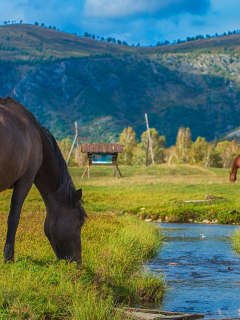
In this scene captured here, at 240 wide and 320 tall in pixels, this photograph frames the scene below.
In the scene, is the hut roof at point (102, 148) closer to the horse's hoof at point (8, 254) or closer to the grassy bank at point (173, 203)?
the grassy bank at point (173, 203)

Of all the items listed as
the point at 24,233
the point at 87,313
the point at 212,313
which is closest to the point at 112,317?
the point at 87,313

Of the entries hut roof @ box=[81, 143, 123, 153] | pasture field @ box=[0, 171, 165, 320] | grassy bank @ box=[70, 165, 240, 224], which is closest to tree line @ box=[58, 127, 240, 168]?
hut roof @ box=[81, 143, 123, 153]

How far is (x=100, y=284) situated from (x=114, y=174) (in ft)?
139

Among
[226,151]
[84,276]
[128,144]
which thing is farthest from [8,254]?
[226,151]

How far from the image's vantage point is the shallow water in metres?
7.13

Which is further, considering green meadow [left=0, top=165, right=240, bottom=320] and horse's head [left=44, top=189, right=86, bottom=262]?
horse's head [left=44, top=189, right=86, bottom=262]

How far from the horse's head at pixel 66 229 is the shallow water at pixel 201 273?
1.58 m

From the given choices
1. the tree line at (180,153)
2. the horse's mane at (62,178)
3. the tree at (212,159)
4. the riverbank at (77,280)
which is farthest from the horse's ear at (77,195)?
the tree at (212,159)

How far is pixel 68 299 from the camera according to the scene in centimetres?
564

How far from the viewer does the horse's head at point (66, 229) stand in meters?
7.30

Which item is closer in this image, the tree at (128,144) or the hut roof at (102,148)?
the hut roof at (102,148)

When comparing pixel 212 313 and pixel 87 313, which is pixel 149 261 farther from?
pixel 87 313

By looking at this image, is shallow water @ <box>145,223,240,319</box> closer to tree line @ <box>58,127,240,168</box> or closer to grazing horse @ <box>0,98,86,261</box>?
grazing horse @ <box>0,98,86,261</box>

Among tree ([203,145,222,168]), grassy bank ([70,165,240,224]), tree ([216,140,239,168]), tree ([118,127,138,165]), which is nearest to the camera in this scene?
grassy bank ([70,165,240,224])
